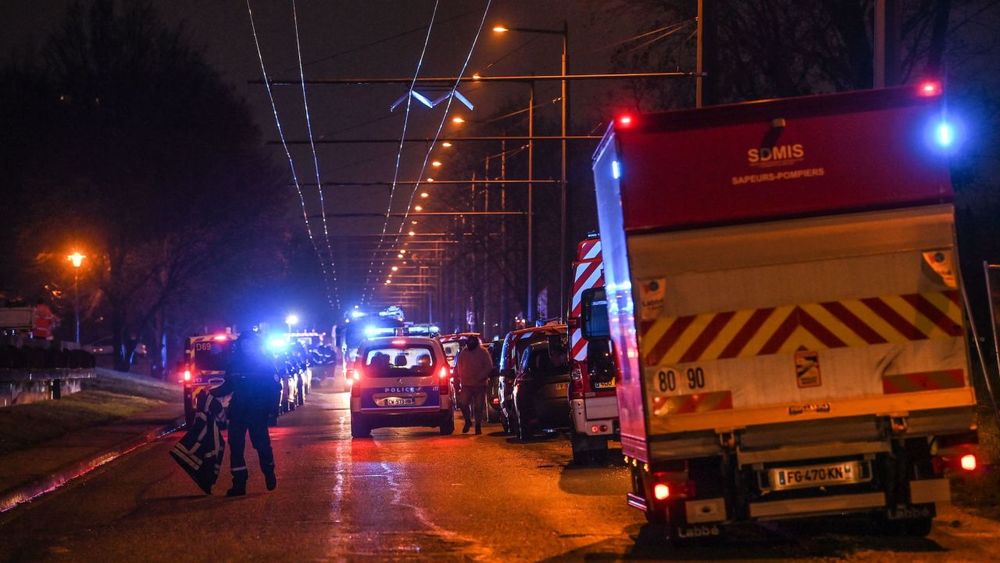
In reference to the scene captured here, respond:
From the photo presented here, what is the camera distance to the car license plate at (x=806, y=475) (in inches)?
399

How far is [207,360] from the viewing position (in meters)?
31.7

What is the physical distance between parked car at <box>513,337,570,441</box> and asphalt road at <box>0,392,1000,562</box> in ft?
7.09

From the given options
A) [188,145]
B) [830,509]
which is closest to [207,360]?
[188,145]

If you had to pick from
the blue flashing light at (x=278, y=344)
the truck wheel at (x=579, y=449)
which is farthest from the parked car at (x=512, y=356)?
the blue flashing light at (x=278, y=344)

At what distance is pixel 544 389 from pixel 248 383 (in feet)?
23.6

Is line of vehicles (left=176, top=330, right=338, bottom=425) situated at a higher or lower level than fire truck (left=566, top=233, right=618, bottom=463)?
higher

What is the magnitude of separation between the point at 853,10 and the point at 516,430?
473 inches

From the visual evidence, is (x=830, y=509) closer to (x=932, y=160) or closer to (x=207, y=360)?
(x=932, y=160)

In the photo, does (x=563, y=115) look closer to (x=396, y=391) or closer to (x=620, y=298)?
(x=396, y=391)

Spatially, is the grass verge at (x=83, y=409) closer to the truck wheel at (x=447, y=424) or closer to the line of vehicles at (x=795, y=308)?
the truck wheel at (x=447, y=424)

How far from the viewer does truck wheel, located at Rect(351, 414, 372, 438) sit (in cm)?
2614

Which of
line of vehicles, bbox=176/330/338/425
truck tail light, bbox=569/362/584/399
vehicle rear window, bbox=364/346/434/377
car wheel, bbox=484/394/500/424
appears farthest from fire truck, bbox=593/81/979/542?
car wheel, bbox=484/394/500/424

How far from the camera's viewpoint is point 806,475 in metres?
10.1

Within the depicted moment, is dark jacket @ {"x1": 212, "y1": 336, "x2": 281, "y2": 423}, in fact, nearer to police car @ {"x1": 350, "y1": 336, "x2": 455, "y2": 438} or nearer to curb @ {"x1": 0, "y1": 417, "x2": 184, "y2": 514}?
curb @ {"x1": 0, "y1": 417, "x2": 184, "y2": 514}
